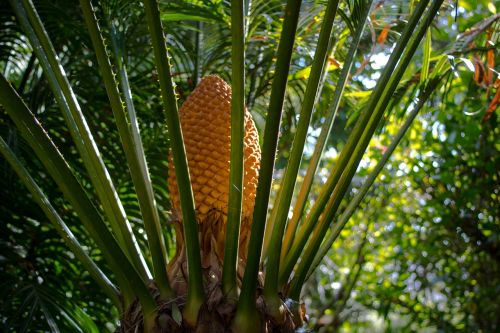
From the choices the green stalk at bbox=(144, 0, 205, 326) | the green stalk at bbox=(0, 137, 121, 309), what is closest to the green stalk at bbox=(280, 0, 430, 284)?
the green stalk at bbox=(144, 0, 205, 326)

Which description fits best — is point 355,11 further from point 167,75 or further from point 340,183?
point 167,75

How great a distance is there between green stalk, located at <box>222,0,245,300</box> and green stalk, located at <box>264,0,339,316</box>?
3.6 inches

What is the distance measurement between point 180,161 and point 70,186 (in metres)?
0.26

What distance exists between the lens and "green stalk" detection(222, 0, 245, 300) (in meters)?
1.41

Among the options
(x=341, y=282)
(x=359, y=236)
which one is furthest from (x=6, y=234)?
(x=341, y=282)

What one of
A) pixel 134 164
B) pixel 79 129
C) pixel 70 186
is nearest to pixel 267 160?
pixel 134 164

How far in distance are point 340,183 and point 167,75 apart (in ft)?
2.08

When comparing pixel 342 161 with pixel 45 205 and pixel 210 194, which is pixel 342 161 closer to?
pixel 210 194

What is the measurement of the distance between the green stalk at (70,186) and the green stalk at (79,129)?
135mm

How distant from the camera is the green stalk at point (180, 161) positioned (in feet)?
4.31

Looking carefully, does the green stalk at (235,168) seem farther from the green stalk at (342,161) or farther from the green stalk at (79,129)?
the green stalk at (79,129)

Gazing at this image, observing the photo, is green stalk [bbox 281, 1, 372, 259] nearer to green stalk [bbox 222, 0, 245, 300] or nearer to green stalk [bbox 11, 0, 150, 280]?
green stalk [bbox 222, 0, 245, 300]

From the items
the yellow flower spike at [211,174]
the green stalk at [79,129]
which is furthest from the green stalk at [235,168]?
the green stalk at [79,129]

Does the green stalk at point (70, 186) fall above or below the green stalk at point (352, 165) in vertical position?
below
